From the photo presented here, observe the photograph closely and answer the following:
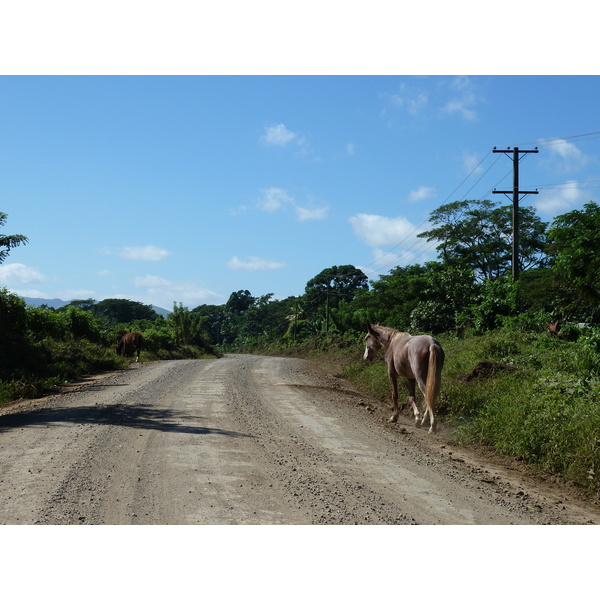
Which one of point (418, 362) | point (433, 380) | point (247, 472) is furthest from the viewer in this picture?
point (418, 362)

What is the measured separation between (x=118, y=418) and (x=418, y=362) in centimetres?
514

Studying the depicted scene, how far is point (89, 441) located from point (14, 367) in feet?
31.4

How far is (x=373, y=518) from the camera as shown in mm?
4660

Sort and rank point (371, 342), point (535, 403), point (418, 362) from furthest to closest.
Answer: point (371, 342)
point (418, 362)
point (535, 403)

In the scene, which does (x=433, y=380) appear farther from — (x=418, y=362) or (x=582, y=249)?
(x=582, y=249)

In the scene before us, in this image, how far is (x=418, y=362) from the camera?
945cm

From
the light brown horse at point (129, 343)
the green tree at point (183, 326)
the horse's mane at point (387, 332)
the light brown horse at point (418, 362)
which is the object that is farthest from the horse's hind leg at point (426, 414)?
the green tree at point (183, 326)

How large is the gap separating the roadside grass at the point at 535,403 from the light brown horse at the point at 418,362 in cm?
60

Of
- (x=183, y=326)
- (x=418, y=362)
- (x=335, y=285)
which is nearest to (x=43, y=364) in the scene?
(x=418, y=362)

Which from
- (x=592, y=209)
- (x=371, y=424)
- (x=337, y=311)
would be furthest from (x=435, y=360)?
(x=337, y=311)

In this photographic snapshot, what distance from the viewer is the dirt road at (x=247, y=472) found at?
15.6 ft

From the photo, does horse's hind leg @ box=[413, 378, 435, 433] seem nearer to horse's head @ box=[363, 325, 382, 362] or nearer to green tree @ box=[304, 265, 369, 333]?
horse's head @ box=[363, 325, 382, 362]

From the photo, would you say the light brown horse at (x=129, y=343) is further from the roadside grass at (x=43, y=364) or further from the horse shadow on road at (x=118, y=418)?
the horse shadow on road at (x=118, y=418)

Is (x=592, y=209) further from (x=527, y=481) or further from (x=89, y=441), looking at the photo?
(x=89, y=441)
